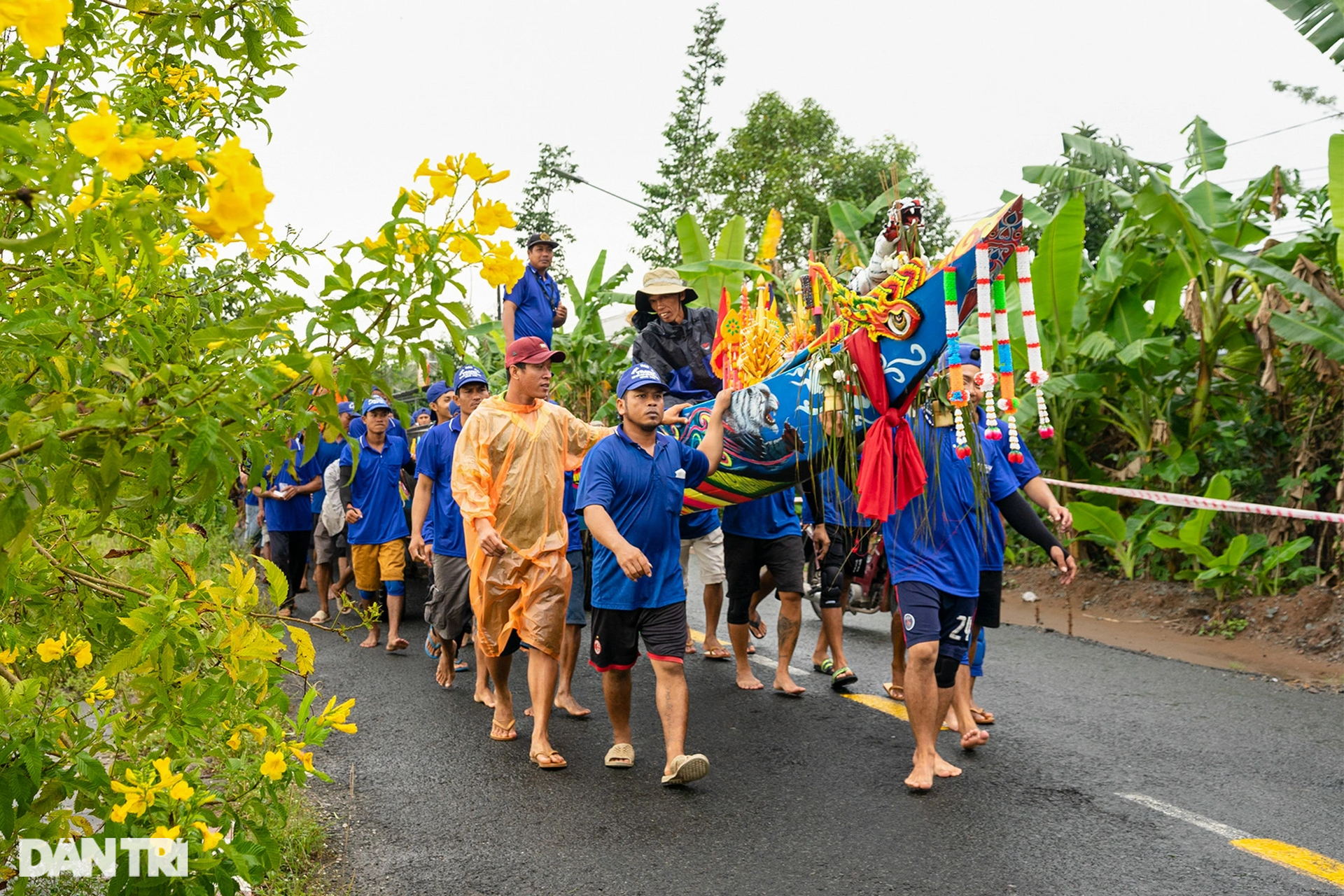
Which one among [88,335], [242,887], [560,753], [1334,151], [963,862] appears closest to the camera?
[88,335]

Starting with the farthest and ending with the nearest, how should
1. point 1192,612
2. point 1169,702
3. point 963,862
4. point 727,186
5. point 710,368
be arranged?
point 727,186
point 1192,612
point 710,368
point 1169,702
point 963,862

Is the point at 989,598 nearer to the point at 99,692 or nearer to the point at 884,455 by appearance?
the point at 884,455

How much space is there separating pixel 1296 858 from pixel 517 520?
12.7 feet

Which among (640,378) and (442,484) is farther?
(442,484)

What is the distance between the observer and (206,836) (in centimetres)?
220

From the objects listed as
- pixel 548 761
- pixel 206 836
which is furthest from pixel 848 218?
pixel 206 836

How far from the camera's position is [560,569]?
6.19 metres

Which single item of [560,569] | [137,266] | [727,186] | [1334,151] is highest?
[727,186]

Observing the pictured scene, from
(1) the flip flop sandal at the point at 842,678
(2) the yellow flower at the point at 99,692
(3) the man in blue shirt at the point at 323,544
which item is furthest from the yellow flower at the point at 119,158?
(3) the man in blue shirt at the point at 323,544

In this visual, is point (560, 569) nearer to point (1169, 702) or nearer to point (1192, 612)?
point (1169, 702)

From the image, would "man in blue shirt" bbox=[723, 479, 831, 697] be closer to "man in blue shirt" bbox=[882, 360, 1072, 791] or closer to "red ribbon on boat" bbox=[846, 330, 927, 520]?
Result: "man in blue shirt" bbox=[882, 360, 1072, 791]

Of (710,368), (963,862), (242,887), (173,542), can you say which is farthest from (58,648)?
(710,368)

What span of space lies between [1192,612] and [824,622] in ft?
12.5

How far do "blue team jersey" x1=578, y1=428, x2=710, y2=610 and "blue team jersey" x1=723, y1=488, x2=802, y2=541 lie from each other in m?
1.63
